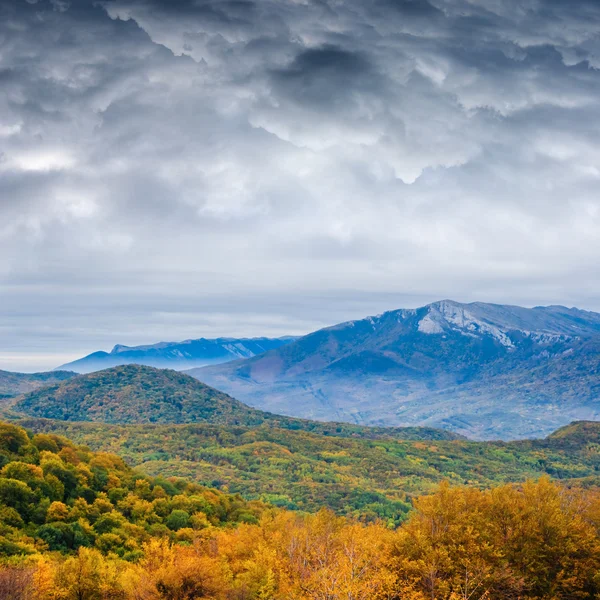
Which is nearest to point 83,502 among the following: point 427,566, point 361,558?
point 361,558

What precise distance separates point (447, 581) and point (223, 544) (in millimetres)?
39437

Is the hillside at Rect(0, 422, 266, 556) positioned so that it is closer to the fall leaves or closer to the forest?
the forest

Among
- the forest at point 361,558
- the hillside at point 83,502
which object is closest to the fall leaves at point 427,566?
the forest at point 361,558

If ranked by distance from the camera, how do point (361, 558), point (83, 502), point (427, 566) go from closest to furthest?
point (427, 566) → point (361, 558) → point (83, 502)

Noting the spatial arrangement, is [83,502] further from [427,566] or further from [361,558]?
[427,566]

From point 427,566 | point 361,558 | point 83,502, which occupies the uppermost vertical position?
point 361,558

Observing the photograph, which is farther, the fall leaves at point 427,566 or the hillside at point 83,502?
the hillside at point 83,502

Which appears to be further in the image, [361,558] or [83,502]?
[83,502]

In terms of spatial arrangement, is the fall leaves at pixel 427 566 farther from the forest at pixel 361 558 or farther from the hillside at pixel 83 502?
the hillside at pixel 83 502

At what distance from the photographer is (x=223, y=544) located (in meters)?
85.4

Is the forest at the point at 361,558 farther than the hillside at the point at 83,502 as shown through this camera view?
No

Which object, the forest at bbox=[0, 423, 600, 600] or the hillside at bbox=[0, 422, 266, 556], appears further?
the hillside at bbox=[0, 422, 266, 556]

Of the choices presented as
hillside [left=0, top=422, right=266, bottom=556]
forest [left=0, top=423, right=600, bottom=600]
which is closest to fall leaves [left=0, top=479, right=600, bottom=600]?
forest [left=0, top=423, right=600, bottom=600]

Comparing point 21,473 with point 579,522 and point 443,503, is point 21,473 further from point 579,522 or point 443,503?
point 579,522
